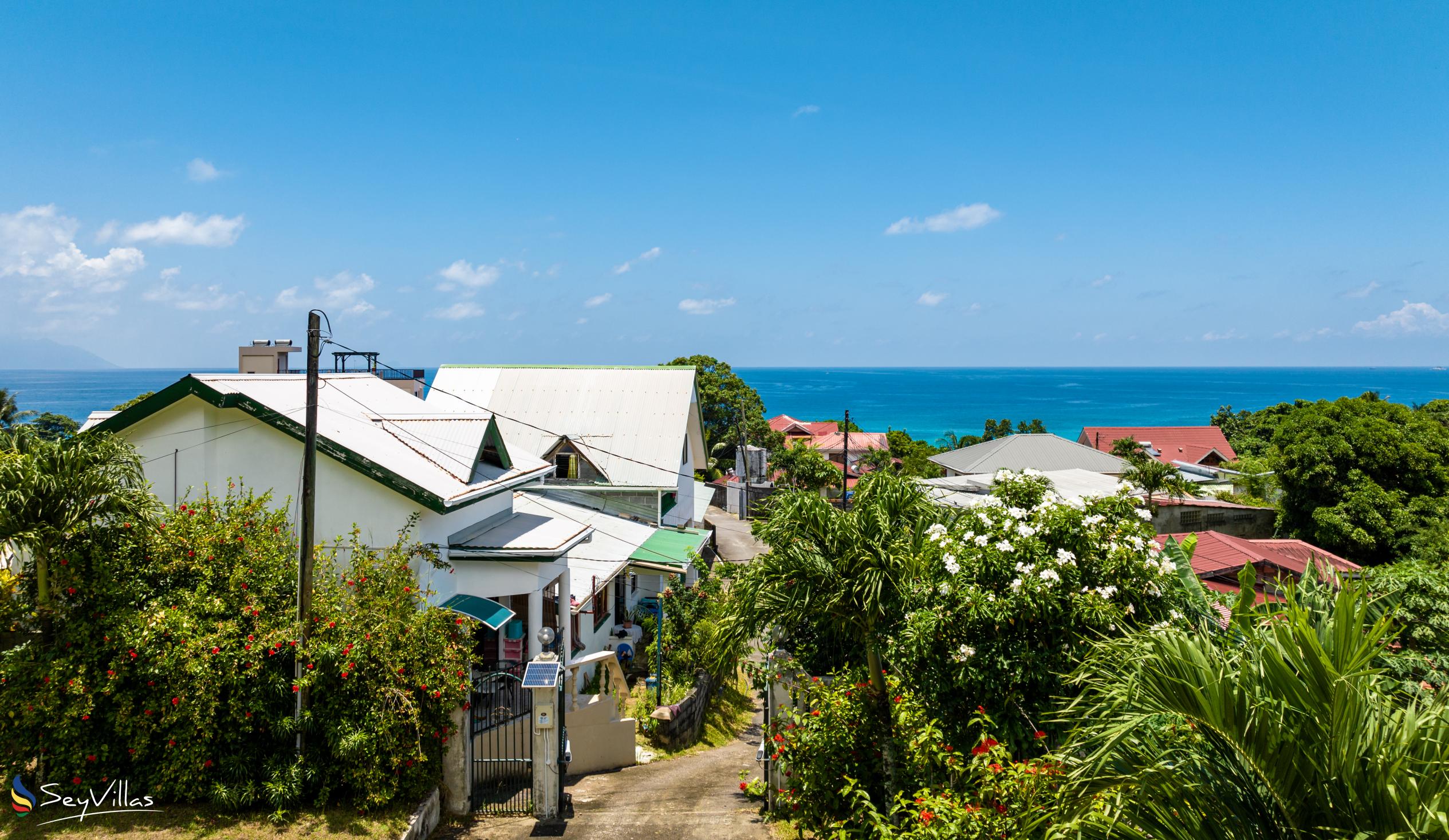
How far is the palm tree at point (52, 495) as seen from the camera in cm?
965

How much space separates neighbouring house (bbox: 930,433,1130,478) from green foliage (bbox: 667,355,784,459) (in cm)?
1470

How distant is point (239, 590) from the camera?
10.5 metres

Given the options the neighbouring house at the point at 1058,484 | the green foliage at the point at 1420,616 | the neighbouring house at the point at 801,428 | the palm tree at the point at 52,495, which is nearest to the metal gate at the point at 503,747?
the palm tree at the point at 52,495

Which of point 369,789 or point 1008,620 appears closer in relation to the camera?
point 1008,620

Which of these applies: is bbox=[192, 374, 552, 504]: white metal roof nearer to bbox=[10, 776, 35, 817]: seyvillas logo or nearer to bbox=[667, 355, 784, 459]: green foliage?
bbox=[10, 776, 35, 817]: seyvillas logo

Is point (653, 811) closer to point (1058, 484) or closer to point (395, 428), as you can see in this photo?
point (395, 428)

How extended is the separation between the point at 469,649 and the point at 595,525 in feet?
39.1

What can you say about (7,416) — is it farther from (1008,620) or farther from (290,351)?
(1008,620)

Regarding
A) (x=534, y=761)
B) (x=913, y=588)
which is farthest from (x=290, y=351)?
(x=913, y=588)

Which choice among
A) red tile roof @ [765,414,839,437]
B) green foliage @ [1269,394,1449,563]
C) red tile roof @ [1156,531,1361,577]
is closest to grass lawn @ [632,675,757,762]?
red tile roof @ [1156,531,1361,577]

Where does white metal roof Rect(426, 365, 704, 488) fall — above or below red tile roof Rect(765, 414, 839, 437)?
above

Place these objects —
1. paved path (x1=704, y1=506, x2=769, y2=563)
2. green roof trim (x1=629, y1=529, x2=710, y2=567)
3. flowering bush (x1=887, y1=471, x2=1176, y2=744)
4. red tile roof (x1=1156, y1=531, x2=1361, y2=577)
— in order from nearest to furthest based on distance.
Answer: flowering bush (x1=887, y1=471, x2=1176, y2=744)
green roof trim (x1=629, y1=529, x2=710, y2=567)
red tile roof (x1=1156, y1=531, x2=1361, y2=577)
paved path (x1=704, y1=506, x2=769, y2=563)

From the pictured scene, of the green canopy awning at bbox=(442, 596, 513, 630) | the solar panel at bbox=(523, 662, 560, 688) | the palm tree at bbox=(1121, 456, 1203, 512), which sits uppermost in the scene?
the palm tree at bbox=(1121, 456, 1203, 512)

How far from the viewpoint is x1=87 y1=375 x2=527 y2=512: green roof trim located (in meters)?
13.1
